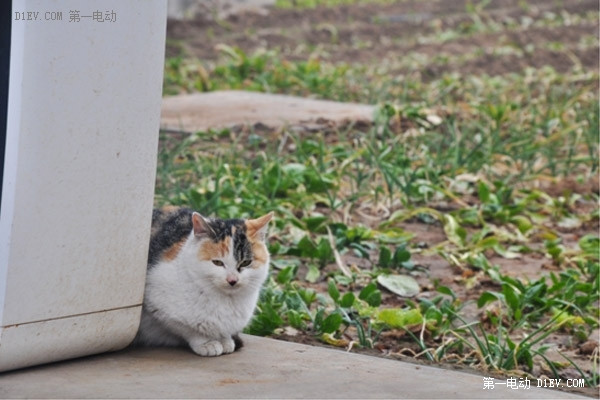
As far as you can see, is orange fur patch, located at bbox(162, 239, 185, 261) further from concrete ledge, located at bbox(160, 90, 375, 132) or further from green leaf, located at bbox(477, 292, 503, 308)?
concrete ledge, located at bbox(160, 90, 375, 132)

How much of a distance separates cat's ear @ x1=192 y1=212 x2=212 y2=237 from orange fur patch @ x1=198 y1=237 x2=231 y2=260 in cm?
4

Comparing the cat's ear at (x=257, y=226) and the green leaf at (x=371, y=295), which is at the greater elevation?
the cat's ear at (x=257, y=226)

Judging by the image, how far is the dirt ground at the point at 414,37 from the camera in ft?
30.1

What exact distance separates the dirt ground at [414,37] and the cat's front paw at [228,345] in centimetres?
279

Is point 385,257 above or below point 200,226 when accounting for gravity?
below

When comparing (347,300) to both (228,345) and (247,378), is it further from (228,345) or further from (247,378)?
(247,378)

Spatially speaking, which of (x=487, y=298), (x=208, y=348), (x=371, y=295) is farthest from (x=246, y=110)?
(x=208, y=348)

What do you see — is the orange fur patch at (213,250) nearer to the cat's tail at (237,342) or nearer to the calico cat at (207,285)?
the calico cat at (207,285)

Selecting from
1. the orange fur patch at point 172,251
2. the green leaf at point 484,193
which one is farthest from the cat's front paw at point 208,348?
the green leaf at point 484,193

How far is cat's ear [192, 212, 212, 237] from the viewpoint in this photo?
3.11m

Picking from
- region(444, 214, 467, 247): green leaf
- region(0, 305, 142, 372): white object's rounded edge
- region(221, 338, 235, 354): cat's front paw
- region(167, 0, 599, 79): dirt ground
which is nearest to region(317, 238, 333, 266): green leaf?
region(444, 214, 467, 247): green leaf

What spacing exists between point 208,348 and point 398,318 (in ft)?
2.67

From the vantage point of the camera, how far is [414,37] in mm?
11461

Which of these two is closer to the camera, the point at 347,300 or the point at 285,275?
the point at 347,300
